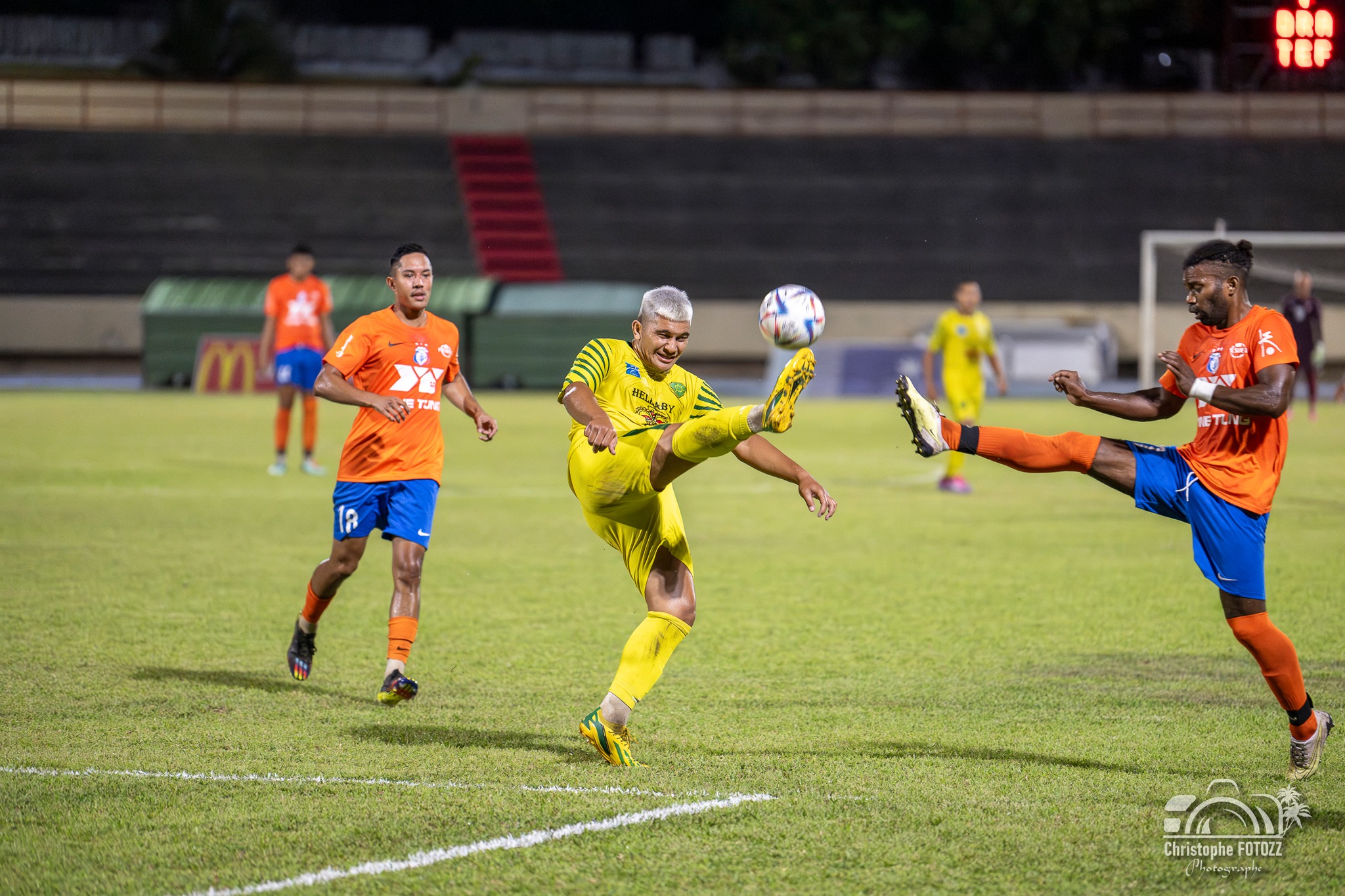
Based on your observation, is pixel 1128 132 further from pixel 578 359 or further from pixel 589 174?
pixel 578 359

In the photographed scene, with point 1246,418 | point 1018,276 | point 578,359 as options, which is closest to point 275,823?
point 578,359

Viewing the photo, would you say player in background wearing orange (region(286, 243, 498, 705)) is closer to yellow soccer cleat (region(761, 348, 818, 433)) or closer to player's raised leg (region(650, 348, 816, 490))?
player's raised leg (region(650, 348, 816, 490))

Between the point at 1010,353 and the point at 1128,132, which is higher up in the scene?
the point at 1128,132

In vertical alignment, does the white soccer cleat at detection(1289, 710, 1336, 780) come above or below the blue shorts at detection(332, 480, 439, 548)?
below

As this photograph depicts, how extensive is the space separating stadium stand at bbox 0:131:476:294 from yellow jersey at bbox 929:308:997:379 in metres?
20.6

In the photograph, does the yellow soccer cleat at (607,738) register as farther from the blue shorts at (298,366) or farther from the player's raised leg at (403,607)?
the blue shorts at (298,366)

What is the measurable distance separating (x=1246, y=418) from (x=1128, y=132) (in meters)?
32.0

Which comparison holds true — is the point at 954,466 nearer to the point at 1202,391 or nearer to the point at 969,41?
the point at 1202,391

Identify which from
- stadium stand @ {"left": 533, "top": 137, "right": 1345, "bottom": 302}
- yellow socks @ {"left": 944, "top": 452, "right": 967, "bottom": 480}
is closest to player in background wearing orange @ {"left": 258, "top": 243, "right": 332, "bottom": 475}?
yellow socks @ {"left": 944, "top": 452, "right": 967, "bottom": 480}

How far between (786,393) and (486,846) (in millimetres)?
1797

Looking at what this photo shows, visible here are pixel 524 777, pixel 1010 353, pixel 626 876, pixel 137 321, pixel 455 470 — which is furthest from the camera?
pixel 137 321

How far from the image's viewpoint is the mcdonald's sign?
95.9 feet

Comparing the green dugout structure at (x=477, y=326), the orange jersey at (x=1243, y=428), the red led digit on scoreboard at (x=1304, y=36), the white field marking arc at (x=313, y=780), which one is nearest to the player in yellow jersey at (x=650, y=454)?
the white field marking arc at (x=313, y=780)

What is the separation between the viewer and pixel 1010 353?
30875 mm
